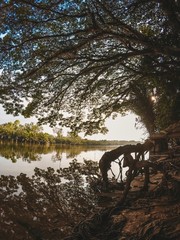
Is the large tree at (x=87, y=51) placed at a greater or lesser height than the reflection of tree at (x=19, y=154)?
greater


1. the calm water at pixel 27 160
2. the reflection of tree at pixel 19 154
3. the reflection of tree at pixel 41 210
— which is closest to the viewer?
the reflection of tree at pixel 41 210

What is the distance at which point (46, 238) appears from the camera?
15.4 feet

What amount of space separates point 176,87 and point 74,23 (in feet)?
22.1

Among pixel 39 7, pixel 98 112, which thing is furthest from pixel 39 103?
pixel 39 7

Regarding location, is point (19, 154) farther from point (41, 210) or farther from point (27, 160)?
point (41, 210)

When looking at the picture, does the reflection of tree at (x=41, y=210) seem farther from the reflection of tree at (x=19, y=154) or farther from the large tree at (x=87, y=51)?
the reflection of tree at (x=19, y=154)

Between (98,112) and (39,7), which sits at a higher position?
(39,7)

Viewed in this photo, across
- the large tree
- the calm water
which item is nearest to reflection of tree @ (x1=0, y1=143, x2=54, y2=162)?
the calm water

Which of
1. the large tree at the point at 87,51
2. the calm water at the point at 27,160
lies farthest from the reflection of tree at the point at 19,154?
the large tree at the point at 87,51

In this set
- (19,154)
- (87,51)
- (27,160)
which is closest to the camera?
(87,51)

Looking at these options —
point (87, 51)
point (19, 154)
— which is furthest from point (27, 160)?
point (87, 51)

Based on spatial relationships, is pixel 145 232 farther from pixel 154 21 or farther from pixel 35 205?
pixel 154 21

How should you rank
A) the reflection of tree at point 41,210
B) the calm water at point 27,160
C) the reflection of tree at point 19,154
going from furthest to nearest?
the reflection of tree at point 19,154, the calm water at point 27,160, the reflection of tree at point 41,210

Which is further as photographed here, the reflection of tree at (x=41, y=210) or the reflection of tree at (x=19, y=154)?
the reflection of tree at (x=19, y=154)
